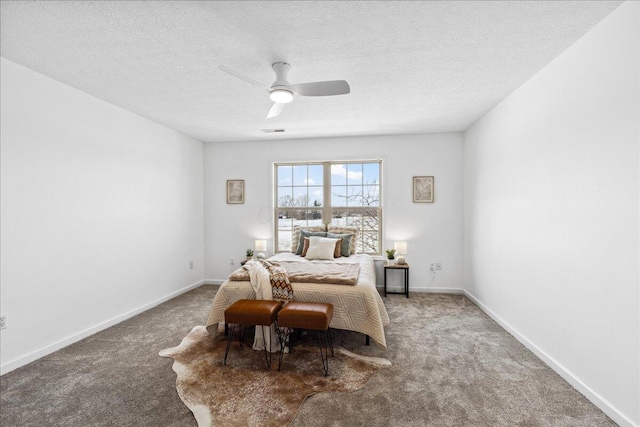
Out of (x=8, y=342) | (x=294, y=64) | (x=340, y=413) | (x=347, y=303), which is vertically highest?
(x=294, y=64)

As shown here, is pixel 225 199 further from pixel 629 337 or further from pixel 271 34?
pixel 629 337

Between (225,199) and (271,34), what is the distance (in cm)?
373

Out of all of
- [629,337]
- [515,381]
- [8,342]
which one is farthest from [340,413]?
[8,342]

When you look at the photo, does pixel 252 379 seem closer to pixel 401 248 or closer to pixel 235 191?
pixel 401 248

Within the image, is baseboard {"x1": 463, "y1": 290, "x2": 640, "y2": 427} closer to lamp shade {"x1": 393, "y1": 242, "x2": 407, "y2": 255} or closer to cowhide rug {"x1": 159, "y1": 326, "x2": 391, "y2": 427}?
cowhide rug {"x1": 159, "y1": 326, "x2": 391, "y2": 427}

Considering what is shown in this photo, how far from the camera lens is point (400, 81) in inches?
113

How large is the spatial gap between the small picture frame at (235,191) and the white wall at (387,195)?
8 cm

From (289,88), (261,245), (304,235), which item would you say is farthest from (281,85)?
(261,245)

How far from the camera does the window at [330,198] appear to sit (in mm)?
5143

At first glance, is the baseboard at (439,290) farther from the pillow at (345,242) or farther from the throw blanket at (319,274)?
the throw blanket at (319,274)

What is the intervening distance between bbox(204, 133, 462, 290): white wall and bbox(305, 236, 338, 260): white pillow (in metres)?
1.04

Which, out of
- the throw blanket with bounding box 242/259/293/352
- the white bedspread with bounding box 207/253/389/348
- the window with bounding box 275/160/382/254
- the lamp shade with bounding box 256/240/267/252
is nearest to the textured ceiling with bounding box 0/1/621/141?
the window with bounding box 275/160/382/254

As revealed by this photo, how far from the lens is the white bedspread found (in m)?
2.80

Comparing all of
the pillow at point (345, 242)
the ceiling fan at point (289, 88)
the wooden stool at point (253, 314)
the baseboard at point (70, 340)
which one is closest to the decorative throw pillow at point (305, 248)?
the pillow at point (345, 242)
